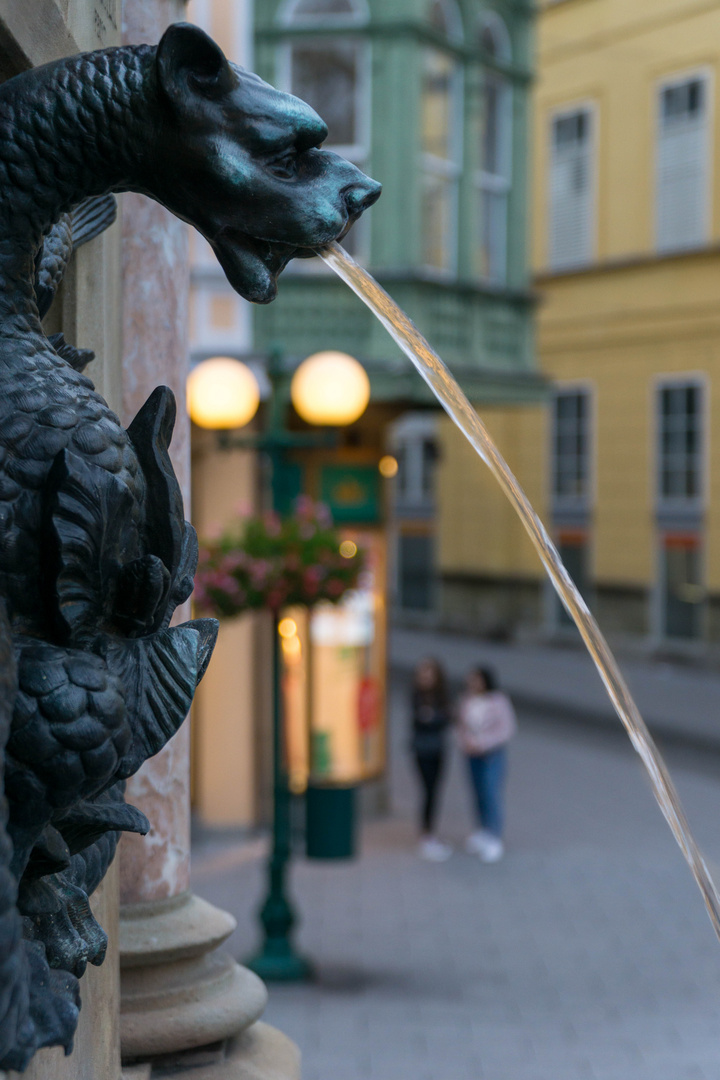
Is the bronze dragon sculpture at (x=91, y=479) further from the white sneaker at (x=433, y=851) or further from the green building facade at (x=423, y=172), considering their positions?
the green building facade at (x=423, y=172)

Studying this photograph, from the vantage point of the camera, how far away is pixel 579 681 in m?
20.0

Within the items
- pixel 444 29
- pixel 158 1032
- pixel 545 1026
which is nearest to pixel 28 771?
pixel 158 1032

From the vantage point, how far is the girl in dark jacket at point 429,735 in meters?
10.5

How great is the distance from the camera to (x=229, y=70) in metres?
1.14

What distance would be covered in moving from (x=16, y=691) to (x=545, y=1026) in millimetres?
6129

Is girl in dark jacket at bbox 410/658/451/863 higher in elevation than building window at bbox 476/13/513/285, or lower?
lower

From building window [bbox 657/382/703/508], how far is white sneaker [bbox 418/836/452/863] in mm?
12208

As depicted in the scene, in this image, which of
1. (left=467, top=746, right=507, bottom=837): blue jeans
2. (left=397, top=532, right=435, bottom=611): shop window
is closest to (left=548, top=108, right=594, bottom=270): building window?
(left=397, top=532, right=435, bottom=611): shop window

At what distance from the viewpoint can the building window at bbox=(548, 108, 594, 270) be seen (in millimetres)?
22781

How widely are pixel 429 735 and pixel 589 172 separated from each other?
1524 cm

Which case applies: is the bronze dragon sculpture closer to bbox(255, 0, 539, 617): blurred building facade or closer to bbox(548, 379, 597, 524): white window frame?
bbox(255, 0, 539, 617): blurred building facade

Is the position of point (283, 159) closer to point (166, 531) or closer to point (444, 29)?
point (166, 531)

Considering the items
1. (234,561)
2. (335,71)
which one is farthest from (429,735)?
(335,71)

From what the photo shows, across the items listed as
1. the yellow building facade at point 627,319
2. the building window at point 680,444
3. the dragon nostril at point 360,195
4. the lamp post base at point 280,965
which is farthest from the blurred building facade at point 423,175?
the dragon nostril at point 360,195
